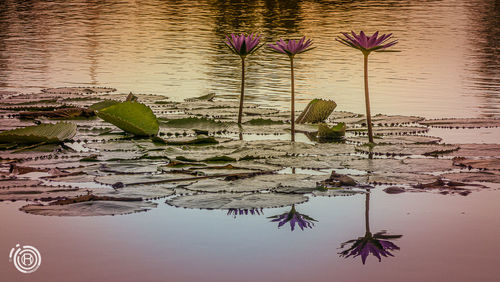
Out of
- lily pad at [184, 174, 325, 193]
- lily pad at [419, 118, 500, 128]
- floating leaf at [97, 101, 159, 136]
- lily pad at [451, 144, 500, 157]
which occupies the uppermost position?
floating leaf at [97, 101, 159, 136]

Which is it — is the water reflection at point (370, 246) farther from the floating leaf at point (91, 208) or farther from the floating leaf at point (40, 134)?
the floating leaf at point (40, 134)

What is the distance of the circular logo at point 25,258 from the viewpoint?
2549 millimetres

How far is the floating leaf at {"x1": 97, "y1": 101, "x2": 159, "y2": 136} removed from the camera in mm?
4766

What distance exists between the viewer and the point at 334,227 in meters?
3.07

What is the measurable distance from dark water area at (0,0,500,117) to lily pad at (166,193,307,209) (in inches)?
122

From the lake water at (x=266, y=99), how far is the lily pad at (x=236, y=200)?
37mm

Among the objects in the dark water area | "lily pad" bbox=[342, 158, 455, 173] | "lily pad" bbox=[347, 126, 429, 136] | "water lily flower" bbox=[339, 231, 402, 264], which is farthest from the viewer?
the dark water area

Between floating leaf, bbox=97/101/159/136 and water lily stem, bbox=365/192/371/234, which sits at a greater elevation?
floating leaf, bbox=97/101/159/136

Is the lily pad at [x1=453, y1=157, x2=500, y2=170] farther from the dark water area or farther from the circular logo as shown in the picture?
the circular logo

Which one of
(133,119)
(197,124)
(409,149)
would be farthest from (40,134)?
(409,149)

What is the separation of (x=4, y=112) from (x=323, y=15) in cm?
1602

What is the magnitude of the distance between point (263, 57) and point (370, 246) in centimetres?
867

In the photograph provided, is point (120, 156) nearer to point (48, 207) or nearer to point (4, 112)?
point (48, 207)

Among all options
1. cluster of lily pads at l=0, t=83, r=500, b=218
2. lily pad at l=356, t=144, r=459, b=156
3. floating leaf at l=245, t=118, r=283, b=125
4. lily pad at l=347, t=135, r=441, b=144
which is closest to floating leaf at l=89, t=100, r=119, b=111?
cluster of lily pads at l=0, t=83, r=500, b=218
